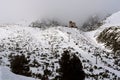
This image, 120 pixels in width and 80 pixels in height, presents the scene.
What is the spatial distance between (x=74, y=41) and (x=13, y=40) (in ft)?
111

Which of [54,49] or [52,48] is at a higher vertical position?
[52,48]

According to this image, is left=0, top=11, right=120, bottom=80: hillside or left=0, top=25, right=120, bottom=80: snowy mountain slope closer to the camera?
left=0, top=11, right=120, bottom=80: hillside

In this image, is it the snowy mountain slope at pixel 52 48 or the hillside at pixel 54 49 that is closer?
the hillside at pixel 54 49

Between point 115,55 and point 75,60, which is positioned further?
point 115,55

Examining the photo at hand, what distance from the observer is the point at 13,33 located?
16625 cm

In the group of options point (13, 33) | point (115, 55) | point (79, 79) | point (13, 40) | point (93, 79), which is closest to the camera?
point (79, 79)

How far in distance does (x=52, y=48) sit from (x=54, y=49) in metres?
3.83

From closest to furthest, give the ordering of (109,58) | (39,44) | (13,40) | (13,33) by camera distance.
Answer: (109,58)
(39,44)
(13,40)
(13,33)

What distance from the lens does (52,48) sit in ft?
408

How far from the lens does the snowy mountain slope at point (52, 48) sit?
8982 cm

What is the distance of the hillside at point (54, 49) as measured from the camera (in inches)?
3378

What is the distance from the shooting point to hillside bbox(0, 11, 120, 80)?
8581 cm

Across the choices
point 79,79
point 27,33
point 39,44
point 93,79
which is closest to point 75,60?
point 79,79

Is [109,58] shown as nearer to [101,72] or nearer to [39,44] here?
[101,72]
